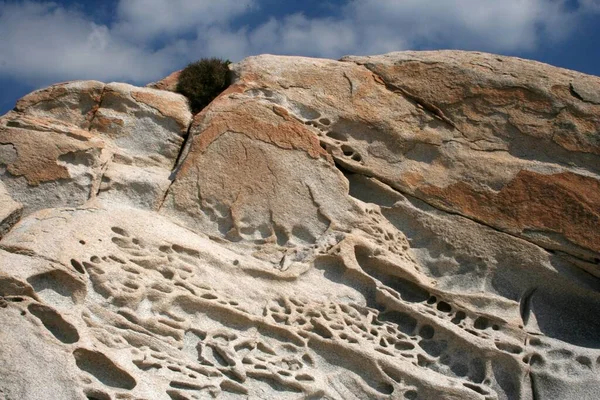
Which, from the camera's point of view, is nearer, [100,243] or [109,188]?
[100,243]

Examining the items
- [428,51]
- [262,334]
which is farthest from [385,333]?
[428,51]

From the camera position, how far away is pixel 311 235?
798cm

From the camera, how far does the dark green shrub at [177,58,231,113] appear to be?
943cm

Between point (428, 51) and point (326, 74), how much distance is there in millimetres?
1202

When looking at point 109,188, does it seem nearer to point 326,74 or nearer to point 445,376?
point 326,74

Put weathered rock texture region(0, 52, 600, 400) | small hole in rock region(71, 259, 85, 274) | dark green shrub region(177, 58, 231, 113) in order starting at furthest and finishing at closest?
dark green shrub region(177, 58, 231, 113) < small hole in rock region(71, 259, 85, 274) < weathered rock texture region(0, 52, 600, 400)

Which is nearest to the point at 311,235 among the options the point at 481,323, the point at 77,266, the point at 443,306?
the point at 443,306

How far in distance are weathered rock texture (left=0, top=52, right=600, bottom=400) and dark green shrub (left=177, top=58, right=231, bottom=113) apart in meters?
0.28

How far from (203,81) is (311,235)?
2.54 m

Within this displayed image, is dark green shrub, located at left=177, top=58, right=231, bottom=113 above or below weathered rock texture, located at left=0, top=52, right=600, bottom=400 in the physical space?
above

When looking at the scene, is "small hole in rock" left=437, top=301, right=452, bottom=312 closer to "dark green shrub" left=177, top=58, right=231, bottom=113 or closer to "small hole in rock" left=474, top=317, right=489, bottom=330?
"small hole in rock" left=474, top=317, right=489, bottom=330

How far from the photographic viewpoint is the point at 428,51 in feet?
31.3

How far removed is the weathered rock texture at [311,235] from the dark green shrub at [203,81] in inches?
10.8

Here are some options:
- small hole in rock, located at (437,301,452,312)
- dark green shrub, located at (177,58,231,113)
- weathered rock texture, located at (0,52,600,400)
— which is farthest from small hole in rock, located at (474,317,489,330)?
dark green shrub, located at (177,58,231,113)
